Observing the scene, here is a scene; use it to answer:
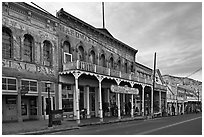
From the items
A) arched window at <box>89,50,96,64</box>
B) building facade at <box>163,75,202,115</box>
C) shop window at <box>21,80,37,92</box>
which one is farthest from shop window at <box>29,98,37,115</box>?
building facade at <box>163,75,202,115</box>

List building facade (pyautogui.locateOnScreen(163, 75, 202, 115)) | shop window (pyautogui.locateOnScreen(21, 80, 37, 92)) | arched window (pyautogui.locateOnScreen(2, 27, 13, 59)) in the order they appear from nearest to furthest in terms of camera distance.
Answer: arched window (pyautogui.locateOnScreen(2, 27, 13, 59)) < shop window (pyautogui.locateOnScreen(21, 80, 37, 92)) < building facade (pyautogui.locateOnScreen(163, 75, 202, 115))

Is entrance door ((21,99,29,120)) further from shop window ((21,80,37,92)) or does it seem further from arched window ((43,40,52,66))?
arched window ((43,40,52,66))

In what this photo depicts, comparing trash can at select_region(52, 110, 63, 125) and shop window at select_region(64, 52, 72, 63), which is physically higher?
shop window at select_region(64, 52, 72, 63)

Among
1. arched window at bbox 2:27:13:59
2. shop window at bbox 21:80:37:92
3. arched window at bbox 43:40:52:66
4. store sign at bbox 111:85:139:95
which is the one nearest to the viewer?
arched window at bbox 2:27:13:59

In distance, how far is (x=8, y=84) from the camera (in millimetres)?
19203

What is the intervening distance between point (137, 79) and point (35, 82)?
14.7m

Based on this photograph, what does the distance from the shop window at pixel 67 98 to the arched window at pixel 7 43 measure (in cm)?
617

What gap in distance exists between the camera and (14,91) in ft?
64.0

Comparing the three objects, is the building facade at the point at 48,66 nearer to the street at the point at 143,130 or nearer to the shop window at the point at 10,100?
the shop window at the point at 10,100

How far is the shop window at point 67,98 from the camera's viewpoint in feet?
79.8

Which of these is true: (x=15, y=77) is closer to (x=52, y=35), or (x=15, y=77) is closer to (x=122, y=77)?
(x=52, y=35)

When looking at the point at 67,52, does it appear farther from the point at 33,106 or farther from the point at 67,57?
the point at 33,106

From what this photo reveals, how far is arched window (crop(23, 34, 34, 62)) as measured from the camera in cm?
2099

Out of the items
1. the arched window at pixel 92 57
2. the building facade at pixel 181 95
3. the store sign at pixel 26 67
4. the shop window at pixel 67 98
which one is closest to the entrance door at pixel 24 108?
the store sign at pixel 26 67
